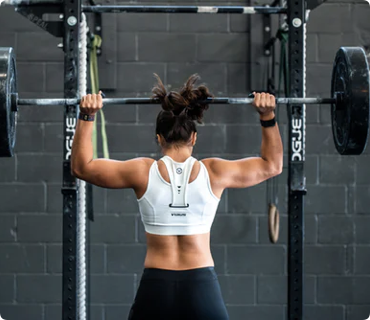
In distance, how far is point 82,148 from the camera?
2.18 meters

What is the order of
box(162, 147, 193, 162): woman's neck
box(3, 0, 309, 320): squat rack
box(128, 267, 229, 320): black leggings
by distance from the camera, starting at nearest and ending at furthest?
box(128, 267, 229, 320): black leggings, box(162, 147, 193, 162): woman's neck, box(3, 0, 309, 320): squat rack

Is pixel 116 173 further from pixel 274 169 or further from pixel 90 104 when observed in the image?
pixel 274 169

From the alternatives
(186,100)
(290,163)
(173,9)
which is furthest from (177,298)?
(173,9)

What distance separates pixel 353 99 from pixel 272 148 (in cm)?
37

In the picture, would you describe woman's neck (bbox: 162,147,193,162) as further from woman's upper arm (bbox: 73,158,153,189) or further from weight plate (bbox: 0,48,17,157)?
weight plate (bbox: 0,48,17,157)

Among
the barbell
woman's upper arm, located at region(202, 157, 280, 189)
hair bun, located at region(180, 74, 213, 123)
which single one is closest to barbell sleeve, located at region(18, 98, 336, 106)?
the barbell

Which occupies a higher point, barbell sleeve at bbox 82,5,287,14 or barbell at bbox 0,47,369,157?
barbell sleeve at bbox 82,5,287,14

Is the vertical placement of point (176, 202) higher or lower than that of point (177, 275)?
higher

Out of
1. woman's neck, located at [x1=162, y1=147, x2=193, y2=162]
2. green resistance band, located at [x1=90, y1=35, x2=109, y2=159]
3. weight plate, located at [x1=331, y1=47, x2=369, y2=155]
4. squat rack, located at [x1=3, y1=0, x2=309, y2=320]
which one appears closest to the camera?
woman's neck, located at [x1=162, y1=147, x2=193, y2=162]

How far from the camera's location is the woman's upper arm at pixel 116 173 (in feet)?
7.03

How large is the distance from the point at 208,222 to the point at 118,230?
146 centimetres

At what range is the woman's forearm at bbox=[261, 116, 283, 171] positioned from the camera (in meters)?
2.25

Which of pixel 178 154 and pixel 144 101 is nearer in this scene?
pixel 178 154

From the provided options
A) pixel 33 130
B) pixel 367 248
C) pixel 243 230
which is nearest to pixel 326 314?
pixel 367 248
